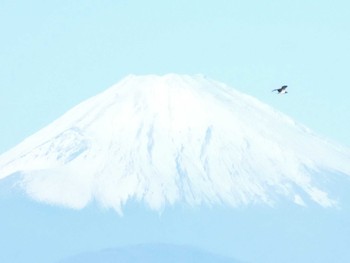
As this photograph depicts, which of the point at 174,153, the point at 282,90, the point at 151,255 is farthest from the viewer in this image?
the point at 174,153

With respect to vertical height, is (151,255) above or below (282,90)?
above

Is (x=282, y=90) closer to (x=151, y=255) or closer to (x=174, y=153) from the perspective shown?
(x=151, y=255)

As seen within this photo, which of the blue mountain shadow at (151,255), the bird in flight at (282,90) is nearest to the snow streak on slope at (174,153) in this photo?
the blue mountain shadow at (151,255)

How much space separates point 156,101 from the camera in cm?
13512

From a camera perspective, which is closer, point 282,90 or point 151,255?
point 282,90

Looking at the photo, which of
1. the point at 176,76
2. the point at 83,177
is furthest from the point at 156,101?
the point at 83,177

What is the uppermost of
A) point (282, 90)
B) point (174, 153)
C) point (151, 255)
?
point (174, 153)

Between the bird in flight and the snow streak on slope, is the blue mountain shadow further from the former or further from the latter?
the bird in flight

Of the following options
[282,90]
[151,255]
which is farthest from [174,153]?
[282,90]

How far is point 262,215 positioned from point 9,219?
71.7 feet

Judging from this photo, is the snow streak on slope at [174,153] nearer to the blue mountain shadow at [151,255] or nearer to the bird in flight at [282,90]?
the blue mountain shadow at [151,255]

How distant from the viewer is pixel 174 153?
416 feet

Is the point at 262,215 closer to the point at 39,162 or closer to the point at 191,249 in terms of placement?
the point at 191,249

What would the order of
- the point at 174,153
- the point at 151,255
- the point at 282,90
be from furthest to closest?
1. the point at 174,153
2. the point at 151,255
3. the point at 282,90
